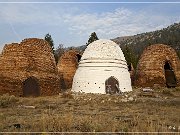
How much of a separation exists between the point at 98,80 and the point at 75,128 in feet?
47.1

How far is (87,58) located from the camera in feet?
77.8

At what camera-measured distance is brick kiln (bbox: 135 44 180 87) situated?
86.4ft

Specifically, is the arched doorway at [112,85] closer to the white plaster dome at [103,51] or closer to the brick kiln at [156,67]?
the white plaster dome at [103,51]

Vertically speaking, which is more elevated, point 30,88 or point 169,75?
point 169,75

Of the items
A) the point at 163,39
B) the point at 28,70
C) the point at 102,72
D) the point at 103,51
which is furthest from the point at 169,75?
the point at 163,39

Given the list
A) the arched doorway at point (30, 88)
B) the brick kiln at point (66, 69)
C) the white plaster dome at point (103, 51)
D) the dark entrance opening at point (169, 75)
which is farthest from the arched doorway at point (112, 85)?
the brick kiln at point (66, 69)

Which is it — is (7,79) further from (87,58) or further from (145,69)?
(145,69)

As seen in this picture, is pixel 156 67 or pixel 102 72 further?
pixel 156 67

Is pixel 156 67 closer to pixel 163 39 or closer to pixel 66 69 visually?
pixel 66 69

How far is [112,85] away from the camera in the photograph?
78.1ft

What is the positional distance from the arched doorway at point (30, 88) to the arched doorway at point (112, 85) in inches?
205

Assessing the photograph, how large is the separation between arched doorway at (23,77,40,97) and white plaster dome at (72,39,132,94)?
3.17m

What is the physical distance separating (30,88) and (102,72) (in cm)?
556

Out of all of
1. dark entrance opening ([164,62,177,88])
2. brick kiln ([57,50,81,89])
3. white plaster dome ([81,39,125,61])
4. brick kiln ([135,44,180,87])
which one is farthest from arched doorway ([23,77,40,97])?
dark entrance opening ([164,62,177,88])
